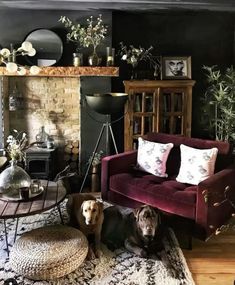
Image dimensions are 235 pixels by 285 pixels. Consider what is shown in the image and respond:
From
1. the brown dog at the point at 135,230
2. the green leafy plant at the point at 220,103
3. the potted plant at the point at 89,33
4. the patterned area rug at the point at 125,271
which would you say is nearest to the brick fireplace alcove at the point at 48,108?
the potted plant at the point at 89,33

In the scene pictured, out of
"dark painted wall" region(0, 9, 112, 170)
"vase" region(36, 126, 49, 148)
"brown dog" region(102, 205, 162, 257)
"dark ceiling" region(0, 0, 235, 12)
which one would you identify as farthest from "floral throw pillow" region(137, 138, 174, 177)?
"dark ceiling" region(0, 0, 235, 12)

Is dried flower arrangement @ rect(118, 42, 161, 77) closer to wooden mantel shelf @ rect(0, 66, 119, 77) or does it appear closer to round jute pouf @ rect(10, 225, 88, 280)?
wooden mantel shelf @ rect(0, 66, 119, 77)

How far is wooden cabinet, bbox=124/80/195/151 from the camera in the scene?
4.48m

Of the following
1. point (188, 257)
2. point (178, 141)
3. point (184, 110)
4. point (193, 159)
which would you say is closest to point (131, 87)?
point (184, 110)

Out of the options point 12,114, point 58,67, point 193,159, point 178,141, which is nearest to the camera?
point 193,159

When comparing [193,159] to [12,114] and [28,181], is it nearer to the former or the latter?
[28,181]

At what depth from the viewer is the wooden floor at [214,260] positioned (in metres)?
2.62

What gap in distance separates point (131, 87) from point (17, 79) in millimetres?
1537

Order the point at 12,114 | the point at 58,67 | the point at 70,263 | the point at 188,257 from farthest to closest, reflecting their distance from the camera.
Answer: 1. the point at 12,114
2. the point at 58,67
3. the point at 188,257
4. the point at 70,263

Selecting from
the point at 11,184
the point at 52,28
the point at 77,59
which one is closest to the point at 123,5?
the point at 77,59

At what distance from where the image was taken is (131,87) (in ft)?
14.6

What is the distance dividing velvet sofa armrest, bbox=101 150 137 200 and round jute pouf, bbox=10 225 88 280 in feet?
3.31

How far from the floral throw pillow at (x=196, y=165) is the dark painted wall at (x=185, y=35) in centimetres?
176

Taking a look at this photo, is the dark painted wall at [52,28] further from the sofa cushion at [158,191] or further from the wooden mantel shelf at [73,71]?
the sofa cushion at [158,191]
